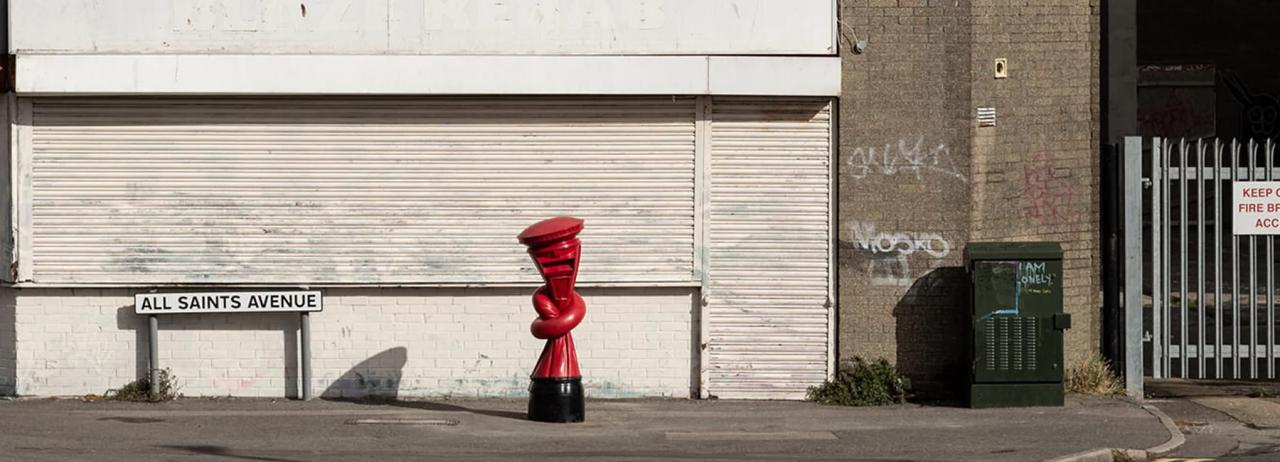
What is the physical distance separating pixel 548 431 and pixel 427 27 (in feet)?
11.6

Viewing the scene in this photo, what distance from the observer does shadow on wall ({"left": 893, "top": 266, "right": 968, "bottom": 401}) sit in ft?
44.0

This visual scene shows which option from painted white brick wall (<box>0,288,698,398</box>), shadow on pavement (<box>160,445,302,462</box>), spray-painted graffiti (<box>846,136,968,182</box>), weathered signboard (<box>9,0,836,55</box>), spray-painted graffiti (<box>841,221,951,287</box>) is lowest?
shadow on pavement (<box>160,445,302,462</box>)

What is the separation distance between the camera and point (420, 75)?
1295 centimetres

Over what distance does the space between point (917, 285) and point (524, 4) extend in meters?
3.88

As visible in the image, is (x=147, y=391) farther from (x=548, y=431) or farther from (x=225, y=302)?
(x=548, y=431)

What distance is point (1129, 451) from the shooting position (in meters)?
10.8

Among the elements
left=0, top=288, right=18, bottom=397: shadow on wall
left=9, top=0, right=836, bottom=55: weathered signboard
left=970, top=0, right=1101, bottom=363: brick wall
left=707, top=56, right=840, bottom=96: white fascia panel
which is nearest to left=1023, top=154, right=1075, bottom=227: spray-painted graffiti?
left=970, top=0, right=1101, bottom=363: brick wall

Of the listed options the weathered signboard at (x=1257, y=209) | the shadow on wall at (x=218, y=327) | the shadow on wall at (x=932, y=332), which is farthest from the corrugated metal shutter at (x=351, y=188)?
the weathered signboard at (x=1257, y=209)

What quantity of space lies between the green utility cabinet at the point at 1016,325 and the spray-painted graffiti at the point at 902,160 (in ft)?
2.67

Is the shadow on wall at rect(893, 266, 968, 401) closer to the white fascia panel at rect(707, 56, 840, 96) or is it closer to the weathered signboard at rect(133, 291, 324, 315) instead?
the white fascia panel at rect(707, 56, 840, 96)

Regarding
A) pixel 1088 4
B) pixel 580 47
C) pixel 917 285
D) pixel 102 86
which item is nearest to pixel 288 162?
pixel 102 86

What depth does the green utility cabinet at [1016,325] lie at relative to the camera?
1277 centimetres

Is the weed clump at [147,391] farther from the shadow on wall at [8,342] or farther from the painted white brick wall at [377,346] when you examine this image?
the shadow on wall at [8,342]

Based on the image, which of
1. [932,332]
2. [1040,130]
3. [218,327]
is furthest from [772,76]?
[218,327]
